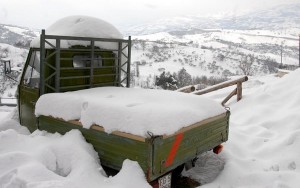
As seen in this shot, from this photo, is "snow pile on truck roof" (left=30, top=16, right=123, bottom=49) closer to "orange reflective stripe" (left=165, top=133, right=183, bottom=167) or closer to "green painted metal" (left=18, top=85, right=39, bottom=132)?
"green painted metal" (left=18, top=85, right=39, bottom=132)

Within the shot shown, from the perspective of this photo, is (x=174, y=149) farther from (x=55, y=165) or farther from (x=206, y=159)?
(x=206, y=159)

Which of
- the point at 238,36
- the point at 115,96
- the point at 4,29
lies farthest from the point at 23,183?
the point at 238,36

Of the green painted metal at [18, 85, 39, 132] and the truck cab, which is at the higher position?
the truck cab

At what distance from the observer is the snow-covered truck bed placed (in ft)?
12.7

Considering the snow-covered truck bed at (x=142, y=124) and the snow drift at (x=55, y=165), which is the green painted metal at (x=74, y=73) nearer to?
the snow-covered truck bed at (x=142, y=124)

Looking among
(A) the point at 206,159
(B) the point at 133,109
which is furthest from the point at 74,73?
(A) the point at 206,159

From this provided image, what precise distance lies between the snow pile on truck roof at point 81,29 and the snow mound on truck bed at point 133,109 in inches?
51.6

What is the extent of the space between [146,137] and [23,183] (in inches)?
65.2

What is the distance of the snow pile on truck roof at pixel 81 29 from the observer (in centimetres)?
615

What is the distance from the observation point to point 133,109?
163 inches

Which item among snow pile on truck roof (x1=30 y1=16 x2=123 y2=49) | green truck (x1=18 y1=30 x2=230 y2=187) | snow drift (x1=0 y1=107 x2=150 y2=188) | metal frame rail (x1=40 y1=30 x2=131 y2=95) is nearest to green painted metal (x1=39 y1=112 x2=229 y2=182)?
green truck (x1=18 y1=30 x2=230 y2=187)

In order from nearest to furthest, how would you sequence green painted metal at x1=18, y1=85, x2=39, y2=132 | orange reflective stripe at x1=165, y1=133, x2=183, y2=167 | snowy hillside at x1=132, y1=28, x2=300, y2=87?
orange reflective stripe at x1=165, y1=133, x2=183, y2=167, green painted metal at x1=18, y1=85, x2=39, y2=132, snowy hillside at x1=132, y1=28, x2=300, y2=87

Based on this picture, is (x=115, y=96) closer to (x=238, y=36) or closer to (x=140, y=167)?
(x=140, y=167)

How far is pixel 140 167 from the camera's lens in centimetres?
388
